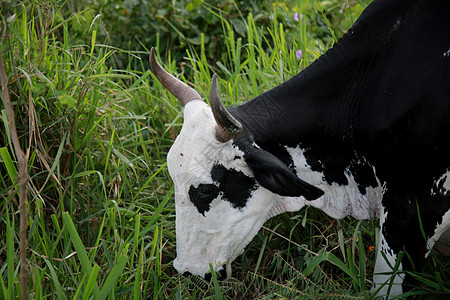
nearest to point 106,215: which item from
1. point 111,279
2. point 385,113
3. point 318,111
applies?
point 111,279

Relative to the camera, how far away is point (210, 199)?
262cm

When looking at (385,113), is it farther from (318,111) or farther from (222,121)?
(222,121)

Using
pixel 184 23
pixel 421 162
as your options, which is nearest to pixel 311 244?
pixel 421 162

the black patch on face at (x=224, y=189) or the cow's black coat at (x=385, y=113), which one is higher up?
the cow's black coat at (x=385, y=113)

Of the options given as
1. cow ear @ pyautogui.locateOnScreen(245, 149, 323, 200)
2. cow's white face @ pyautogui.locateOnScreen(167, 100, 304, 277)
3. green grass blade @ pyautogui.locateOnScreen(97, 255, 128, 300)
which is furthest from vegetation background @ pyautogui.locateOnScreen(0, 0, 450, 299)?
cow ear @ pyautogui.locateOnScreen(245, 149, 323, 200)

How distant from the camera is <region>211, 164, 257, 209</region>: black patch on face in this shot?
8.50ft

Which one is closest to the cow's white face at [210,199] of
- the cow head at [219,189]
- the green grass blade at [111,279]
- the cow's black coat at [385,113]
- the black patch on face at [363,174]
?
the cow head at [219,189]

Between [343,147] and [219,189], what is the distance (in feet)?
1.88

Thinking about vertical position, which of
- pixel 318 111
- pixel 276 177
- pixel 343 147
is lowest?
pixel 276 177

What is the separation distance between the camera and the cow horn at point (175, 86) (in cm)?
282

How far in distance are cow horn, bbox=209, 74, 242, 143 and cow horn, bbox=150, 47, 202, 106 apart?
14.6 inches

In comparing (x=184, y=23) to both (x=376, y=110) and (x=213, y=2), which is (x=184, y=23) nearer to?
(x=213, y=2)

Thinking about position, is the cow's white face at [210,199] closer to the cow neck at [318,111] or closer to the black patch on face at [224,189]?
the black patch on face at [224,189]

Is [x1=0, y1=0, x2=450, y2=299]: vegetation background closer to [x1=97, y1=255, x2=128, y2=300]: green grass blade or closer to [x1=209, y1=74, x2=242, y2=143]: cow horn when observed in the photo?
[x1=97, y1=255, x2=128, y2=300]: green grass blade
